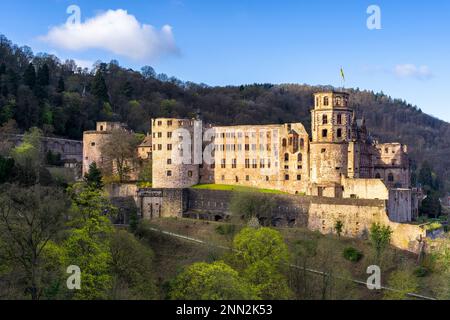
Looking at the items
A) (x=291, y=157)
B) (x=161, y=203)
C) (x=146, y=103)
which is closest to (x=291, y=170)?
(x=291, y=157)

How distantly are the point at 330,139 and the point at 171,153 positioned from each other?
587 inches

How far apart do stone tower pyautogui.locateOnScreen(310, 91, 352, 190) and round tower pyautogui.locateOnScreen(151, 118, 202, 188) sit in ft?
39.3

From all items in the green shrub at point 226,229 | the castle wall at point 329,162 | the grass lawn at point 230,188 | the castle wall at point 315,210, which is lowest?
the green shrub at point 226,229

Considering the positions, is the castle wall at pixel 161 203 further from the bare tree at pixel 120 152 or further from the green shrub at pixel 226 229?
the green shrub at pixel 226 229

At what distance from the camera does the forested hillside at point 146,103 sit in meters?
88.6

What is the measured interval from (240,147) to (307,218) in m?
12.6

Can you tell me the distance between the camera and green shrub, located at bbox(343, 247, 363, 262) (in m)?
52.7

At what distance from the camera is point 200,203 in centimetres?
6350

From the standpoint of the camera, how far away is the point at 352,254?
52.9 m

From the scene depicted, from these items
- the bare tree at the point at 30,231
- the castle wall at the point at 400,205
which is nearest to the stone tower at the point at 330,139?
the castle wall at the point at 400,205

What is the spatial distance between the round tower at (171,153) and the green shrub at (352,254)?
750 inches

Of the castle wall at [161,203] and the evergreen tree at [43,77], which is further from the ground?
the evergreen tree at [43,77]

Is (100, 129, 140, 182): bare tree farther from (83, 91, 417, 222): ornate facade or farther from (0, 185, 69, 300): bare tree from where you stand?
(0, 185, 69, 300): bare tree
